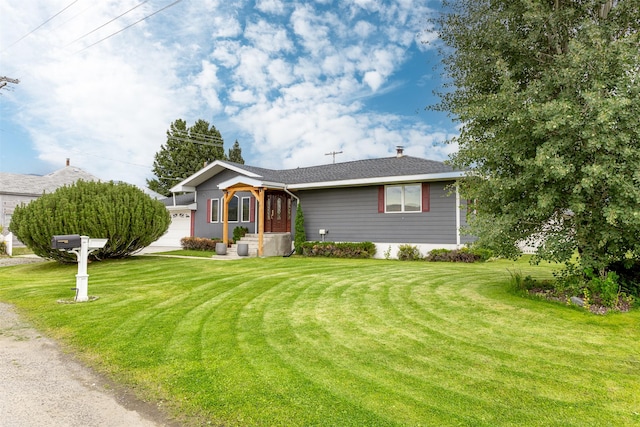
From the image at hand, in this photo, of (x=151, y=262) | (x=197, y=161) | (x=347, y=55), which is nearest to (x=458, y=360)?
(x=151, y=262)

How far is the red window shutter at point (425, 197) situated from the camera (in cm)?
1416

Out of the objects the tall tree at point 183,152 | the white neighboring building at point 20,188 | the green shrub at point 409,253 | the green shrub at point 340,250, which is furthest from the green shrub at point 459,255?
the tall tree at point 183,152

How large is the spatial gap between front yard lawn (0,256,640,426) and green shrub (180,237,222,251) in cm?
1074

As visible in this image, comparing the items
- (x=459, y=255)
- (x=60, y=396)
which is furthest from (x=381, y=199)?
(x=60, y=396)

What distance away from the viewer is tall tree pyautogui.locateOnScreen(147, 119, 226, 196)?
3438 centimetres

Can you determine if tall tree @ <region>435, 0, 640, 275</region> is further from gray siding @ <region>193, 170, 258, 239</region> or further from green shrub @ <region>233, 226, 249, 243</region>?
gray siding @ <region>193, 170, 258, 239</region>

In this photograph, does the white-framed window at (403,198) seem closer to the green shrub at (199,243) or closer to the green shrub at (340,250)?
the green shrub at (340,250)

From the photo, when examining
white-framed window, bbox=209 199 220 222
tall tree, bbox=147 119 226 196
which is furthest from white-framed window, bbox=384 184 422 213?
tall tree, bbox=147 119 226 196

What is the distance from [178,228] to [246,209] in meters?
5.75

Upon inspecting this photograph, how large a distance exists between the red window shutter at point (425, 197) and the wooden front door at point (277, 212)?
608 cm

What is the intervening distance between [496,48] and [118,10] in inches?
432

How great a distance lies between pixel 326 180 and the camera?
15.9m

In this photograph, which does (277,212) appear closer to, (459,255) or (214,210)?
(214,210)

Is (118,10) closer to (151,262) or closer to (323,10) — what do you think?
(323,10)
